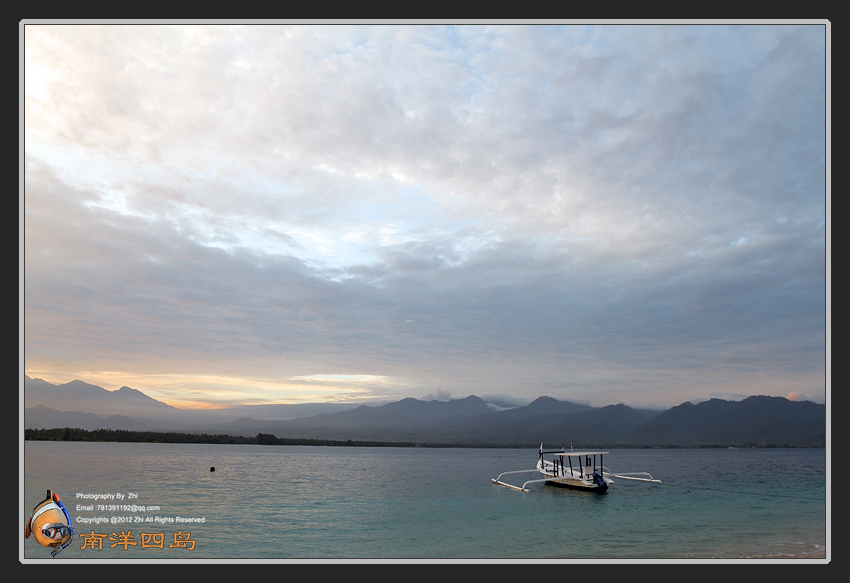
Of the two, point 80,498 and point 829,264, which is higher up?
point 829,264

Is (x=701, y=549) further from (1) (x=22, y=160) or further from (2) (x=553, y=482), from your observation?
(2) (x=553, y=482)

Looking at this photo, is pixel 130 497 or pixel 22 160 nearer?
pixel 22 160

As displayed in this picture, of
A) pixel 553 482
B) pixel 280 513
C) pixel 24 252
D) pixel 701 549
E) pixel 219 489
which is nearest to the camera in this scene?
pixel 24 252

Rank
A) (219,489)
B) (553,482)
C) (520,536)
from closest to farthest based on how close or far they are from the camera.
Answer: (520,536) → (219,489) → (553,482)

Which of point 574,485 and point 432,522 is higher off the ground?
point 432,522

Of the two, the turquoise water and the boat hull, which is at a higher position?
the turquoise water

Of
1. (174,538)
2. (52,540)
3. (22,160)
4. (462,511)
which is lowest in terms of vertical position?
(462,511)

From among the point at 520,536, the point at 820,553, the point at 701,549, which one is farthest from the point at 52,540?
the point at 820,553

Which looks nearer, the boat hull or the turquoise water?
the turquoise water

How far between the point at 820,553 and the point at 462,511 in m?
16.5

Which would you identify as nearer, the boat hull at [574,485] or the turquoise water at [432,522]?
the turquoise water at [432,522]

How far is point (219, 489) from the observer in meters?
36.7

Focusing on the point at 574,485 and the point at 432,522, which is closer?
the point at 432,522

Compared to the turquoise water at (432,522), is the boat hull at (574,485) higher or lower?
lower
